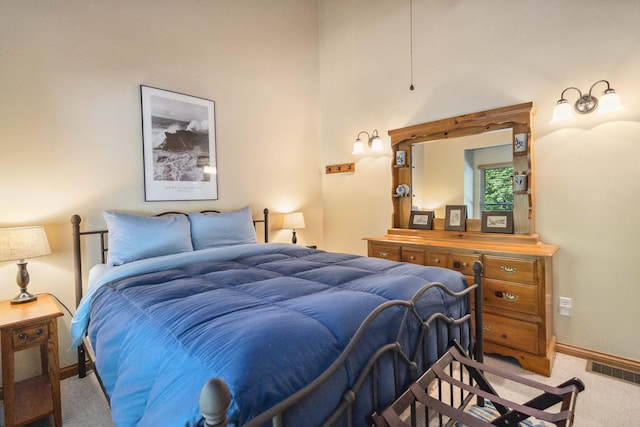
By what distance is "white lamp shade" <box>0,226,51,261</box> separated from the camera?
1.93 metres

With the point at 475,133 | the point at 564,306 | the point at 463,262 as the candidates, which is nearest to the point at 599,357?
the point at 564,306

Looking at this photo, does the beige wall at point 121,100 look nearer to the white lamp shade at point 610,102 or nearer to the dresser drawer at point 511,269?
the dresser drawer at point 511,269

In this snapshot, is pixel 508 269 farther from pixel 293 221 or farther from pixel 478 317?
pixel 293 221

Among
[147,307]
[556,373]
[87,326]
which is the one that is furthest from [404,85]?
[87,326]

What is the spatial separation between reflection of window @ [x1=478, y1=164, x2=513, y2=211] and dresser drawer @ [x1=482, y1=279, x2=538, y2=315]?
68 cm

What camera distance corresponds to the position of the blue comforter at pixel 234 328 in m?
0.90

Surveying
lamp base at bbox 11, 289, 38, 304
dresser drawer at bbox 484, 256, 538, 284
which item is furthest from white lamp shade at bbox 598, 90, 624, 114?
lamp base at bbox 11, 289, 38, 304

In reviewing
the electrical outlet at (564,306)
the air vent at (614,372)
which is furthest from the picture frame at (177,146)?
the air vent at (614,372)

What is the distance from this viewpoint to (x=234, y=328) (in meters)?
1.07

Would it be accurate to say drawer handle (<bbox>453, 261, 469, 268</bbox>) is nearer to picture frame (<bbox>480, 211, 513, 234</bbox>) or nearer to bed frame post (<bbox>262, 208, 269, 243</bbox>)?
picture frame (<bbox>480, 211, 513, 234</bbox>)

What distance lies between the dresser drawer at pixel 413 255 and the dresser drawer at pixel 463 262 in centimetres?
25

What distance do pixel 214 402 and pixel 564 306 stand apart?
2819 mm

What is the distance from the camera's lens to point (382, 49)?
3.59m

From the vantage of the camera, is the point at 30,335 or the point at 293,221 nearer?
the point at 30,335
